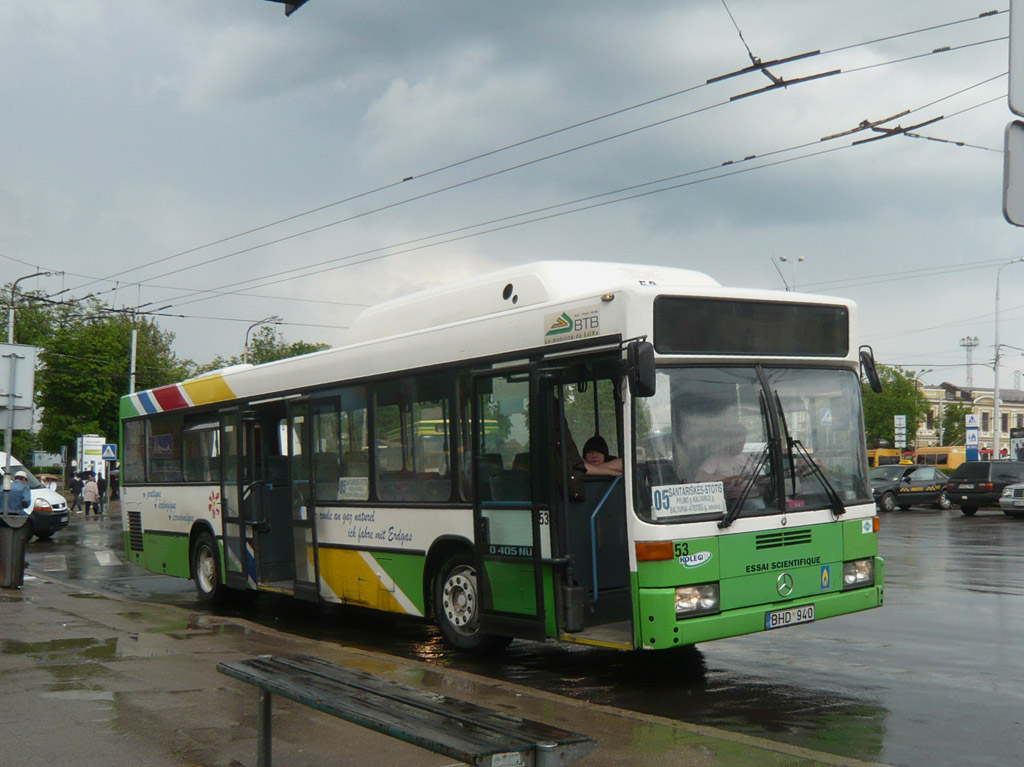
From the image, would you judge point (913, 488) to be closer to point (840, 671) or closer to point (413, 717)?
point (840, 671)

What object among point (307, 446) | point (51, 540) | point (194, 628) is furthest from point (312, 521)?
point (51, 540)

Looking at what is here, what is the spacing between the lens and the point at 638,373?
768cm

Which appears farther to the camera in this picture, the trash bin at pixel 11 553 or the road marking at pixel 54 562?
the road marking at pixel 54 562

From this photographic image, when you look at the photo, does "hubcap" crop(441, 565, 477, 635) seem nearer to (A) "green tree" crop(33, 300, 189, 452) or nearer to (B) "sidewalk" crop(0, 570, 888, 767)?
(B) "sidewalk" crop(0, 570, 888, 767)

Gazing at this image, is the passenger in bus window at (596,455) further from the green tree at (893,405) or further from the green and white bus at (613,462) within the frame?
the green tree at (893,405)

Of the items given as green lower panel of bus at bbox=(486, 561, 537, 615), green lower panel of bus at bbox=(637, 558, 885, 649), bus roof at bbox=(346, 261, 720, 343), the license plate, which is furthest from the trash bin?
the license plate

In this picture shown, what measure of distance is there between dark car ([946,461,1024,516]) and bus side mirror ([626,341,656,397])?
31.3 m

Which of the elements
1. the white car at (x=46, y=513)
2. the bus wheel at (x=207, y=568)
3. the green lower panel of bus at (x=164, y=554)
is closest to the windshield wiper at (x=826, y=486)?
the bus wheel at (x=207, y=568)

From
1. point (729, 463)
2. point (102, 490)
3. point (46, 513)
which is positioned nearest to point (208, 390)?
point (729, 463)

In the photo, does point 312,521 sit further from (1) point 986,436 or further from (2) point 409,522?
(1) point 986,436

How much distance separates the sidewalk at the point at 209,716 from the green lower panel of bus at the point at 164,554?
4.20 metres

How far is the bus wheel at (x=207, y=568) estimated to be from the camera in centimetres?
1431

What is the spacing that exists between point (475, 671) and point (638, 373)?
3109 millimetres

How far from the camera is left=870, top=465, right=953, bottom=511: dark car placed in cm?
4012
